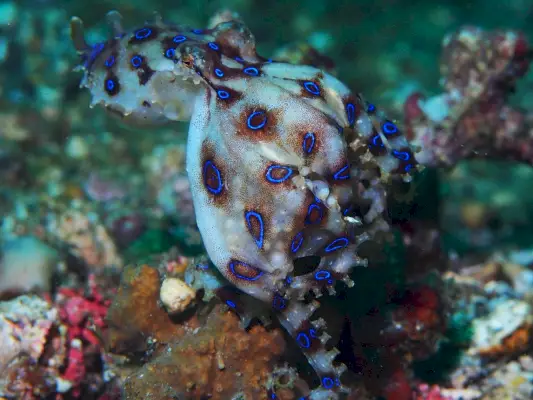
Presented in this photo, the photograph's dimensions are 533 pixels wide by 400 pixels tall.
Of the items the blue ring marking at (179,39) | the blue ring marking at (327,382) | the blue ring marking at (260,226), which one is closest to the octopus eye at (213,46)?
the blue ring marking at (179,39)

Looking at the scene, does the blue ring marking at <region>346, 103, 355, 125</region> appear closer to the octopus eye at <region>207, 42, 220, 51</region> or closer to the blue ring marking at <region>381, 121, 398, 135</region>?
the blue ring marking at <region>381, 121, 398, 135</region>

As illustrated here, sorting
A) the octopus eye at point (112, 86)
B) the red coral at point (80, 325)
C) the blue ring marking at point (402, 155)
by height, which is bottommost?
the red coral at point (80, 325)

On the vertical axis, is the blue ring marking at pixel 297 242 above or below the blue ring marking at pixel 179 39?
below

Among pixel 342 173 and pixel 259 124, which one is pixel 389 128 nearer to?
pixel 342 173

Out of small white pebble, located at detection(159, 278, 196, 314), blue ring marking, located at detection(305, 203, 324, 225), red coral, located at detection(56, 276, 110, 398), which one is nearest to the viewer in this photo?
blue ring marking, located at detection(305, 203, 324, 225)

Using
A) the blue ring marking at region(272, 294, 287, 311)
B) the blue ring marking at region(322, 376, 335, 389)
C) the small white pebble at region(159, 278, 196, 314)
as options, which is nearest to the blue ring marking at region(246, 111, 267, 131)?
the blue ring marking at region(272, 294, 287, 311)

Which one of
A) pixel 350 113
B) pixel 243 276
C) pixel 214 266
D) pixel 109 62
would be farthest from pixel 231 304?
pixel 109 62

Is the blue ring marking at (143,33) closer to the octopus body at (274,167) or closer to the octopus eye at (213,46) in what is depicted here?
the octopus body at (274,167)
